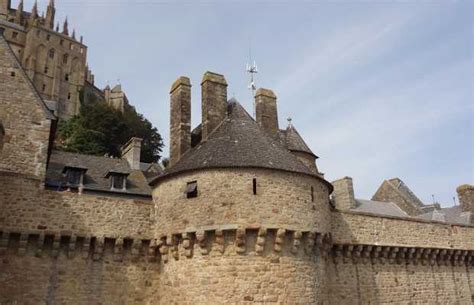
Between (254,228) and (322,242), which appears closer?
(254,228)

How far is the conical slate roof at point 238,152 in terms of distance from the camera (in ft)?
42.9

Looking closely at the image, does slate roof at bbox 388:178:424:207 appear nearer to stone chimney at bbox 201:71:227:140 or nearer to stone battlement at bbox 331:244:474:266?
stone battlement at bbox 331:244:474:266

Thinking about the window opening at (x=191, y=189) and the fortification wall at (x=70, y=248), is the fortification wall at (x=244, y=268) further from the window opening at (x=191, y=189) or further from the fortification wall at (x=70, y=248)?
the fortification wall at (x=70, y=248)

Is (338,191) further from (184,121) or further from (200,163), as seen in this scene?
(200,163)

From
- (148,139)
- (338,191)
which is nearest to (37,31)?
(148,139)

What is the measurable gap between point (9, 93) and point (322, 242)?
434 inches

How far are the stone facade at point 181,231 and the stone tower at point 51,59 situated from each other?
199 feet

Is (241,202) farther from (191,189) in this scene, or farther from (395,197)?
(395,197)

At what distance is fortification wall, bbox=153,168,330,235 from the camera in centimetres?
1249

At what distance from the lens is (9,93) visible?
1438 cm

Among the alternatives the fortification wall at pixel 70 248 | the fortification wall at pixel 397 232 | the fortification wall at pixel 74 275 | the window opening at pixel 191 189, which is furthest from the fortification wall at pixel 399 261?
the fortification wall at pixel 70 248

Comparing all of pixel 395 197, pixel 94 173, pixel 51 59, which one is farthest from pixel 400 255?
pixel 51 59

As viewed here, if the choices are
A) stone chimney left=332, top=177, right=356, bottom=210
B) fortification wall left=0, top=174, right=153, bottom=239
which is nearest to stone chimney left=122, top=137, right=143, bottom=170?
fortification wall left=0, top=174, right=153, bottom=239

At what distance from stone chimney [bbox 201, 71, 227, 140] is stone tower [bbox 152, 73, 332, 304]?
1.69m
